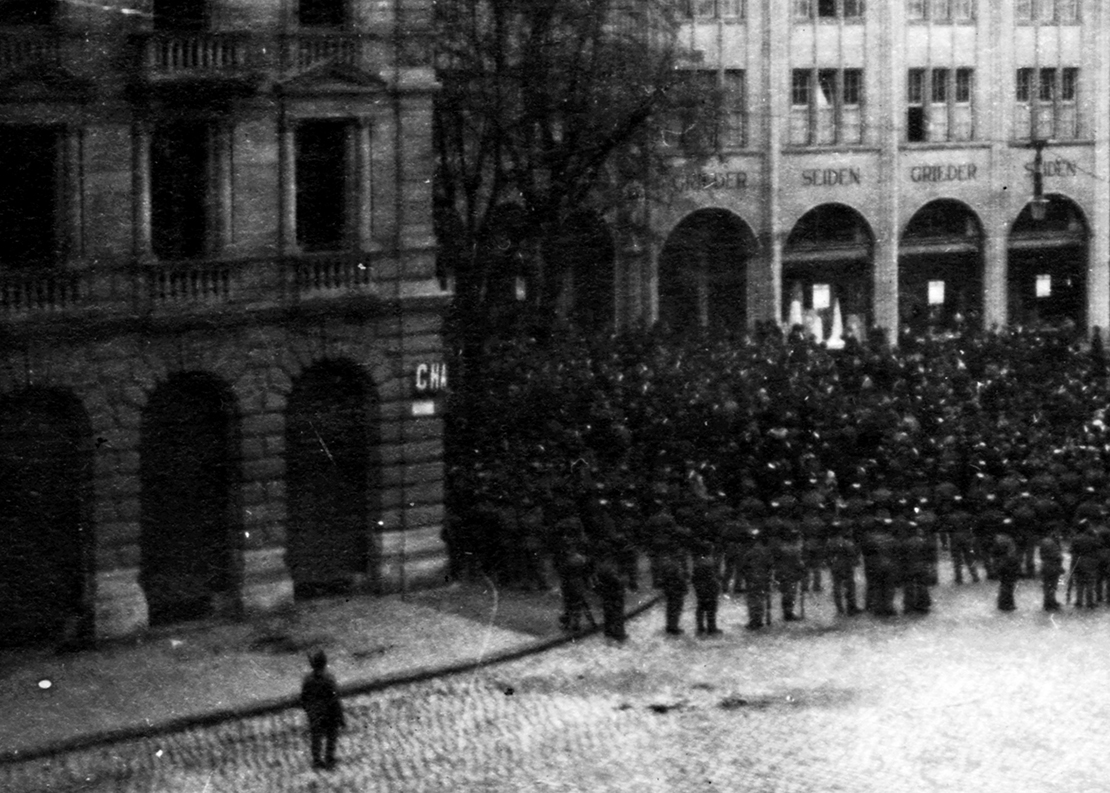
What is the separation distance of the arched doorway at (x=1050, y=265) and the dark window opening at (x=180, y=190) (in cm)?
3069

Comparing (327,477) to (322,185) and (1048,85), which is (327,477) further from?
(1048,85)

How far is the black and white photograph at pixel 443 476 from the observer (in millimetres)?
22203

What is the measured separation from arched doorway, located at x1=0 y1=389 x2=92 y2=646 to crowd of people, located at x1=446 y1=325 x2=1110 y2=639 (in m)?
6.31

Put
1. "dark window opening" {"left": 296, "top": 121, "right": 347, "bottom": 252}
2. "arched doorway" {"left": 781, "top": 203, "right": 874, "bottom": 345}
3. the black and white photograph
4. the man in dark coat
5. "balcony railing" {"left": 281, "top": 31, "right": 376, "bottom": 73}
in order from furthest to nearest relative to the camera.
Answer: "arched doorway" {"left": 781, "top": 203, "right": 874, "bottom": 345}, "dark window opening" {"left": 296, "top": 121, "right": 347, "bottom": 252}, "balcony railing" {"left": 281, "top": 31, "right": 376, "bottom": 73}, the black and white photograph, the man in dark coat

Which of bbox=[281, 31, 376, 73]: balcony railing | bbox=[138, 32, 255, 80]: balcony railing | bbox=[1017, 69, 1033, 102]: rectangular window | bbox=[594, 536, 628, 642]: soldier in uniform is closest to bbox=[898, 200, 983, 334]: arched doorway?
bbox=[1017, 69, 1033, 102]: rectangular window

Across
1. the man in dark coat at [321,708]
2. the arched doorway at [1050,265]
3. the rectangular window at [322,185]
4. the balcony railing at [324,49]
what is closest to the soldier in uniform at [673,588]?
the man in dark coat at [321,708]

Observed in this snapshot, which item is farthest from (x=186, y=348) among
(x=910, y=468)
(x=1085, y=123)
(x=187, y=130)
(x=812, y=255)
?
(x=1085, y=123)

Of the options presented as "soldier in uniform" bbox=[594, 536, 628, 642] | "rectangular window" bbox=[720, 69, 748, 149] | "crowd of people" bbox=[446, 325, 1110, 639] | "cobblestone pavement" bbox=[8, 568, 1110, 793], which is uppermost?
"rectangular window" bbox=[720, 69, 748, 149]

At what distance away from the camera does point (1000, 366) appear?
129ft

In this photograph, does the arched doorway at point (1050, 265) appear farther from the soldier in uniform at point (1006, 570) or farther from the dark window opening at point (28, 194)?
the dark window opening at point (28, 194)

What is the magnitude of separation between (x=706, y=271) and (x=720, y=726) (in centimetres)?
2874

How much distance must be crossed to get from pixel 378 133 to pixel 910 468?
10.2 meters

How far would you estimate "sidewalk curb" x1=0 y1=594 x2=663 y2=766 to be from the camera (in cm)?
2202

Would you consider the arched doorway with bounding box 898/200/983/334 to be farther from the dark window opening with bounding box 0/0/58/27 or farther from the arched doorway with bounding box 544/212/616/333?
the dark window opening with bounding box 0/0/58/27
